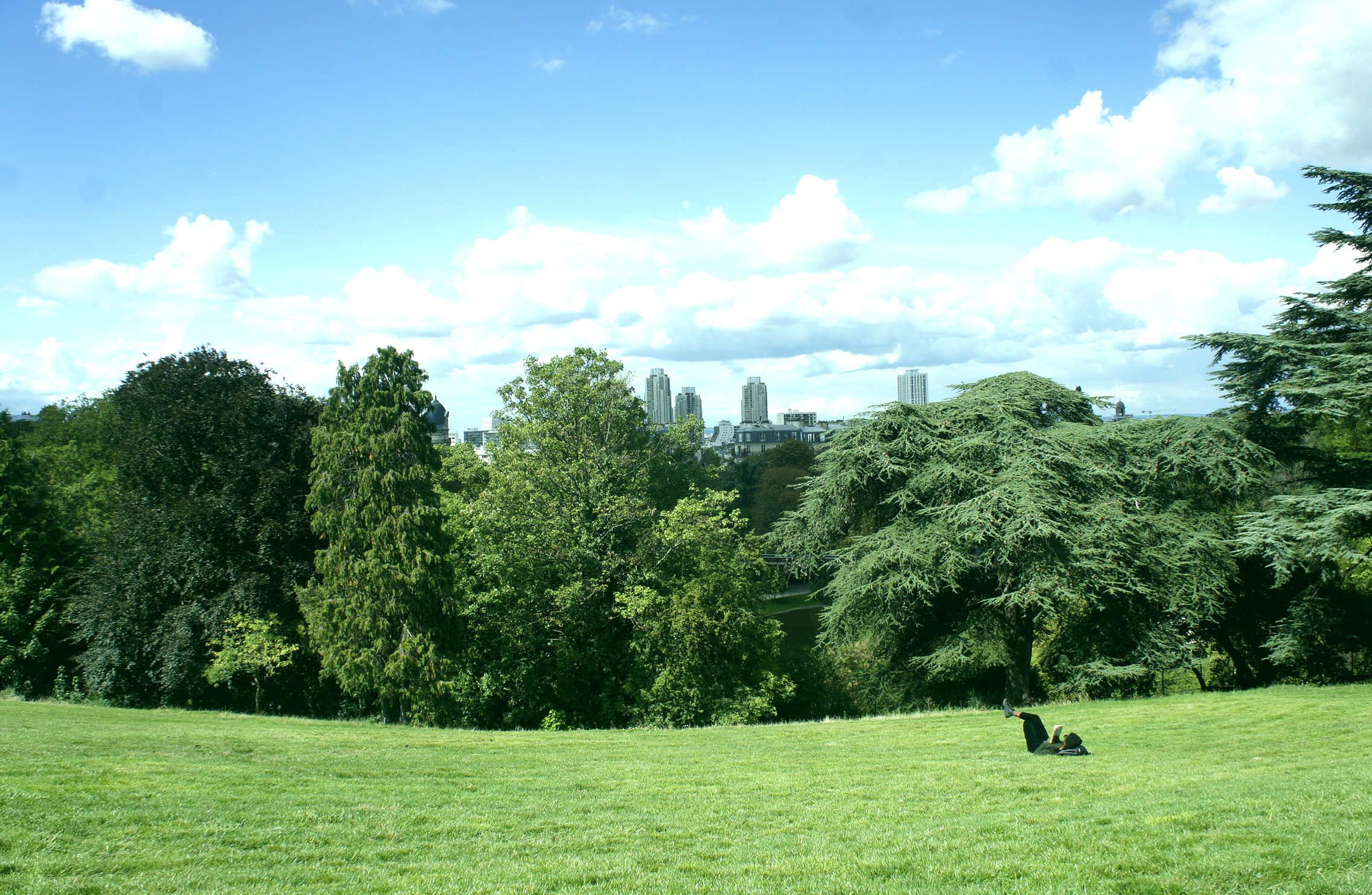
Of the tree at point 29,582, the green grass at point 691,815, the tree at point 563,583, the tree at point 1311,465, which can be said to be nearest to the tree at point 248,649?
the tree at point 563,583

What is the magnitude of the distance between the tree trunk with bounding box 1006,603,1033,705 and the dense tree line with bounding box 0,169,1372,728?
0.09m

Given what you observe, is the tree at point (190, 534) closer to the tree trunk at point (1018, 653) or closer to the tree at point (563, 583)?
the tree at point (563, 583)

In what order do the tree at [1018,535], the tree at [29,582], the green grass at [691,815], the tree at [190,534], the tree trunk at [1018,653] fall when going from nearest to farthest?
the green grass at [691,815] → the tree at [1018,535] → the tree trunk at [1018,653] → the tree at [190,534] → the tree at [29,582]

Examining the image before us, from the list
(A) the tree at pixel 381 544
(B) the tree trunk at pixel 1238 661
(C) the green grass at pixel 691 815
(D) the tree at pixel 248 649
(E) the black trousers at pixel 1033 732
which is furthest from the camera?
(D) the tree at pixel 248 649

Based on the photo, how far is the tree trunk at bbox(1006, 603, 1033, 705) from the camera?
2562 centimetres

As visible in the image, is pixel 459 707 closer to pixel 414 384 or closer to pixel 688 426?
pixel 414 384

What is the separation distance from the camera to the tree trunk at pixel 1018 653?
2562 cm

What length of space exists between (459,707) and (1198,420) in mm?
23907

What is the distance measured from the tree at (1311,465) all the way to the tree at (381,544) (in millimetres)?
21688

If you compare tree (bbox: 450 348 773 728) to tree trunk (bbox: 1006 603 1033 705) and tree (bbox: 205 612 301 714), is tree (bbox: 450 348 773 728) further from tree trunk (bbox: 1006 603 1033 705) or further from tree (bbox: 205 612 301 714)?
tree trunk (bbox: 1006 603 1033 705)

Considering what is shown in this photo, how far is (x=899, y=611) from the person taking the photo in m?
26.0

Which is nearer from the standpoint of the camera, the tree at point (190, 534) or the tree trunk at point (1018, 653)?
the tree trunk at point (1018, 653)

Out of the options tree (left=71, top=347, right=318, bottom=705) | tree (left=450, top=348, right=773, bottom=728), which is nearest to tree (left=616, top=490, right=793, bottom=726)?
tree (left=450, top=348, right=773, bottom=728)

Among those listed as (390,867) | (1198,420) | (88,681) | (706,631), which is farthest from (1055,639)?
(88,681)
